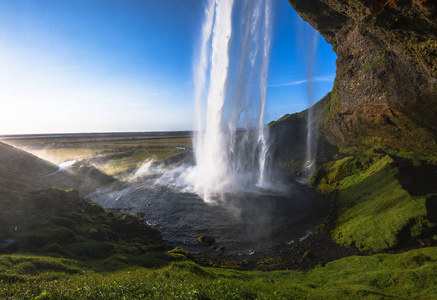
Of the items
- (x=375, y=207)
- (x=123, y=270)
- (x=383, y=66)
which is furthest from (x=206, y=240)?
(x=383, y=66)

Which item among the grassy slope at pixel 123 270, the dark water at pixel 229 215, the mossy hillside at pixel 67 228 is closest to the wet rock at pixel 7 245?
the mossy hillside at pixel 67 228

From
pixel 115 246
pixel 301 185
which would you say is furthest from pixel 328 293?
pixel 301 185

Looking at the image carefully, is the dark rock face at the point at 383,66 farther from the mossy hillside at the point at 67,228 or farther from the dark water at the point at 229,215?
the mossy hillside at the point at 67,228

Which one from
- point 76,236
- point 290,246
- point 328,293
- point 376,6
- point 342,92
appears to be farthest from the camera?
point 342,92

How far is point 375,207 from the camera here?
98.8 ft

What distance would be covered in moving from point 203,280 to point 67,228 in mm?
17888

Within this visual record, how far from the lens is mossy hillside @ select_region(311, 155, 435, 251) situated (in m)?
23.6

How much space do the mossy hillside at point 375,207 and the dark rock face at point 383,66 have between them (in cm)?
991

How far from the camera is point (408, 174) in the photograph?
35062mm

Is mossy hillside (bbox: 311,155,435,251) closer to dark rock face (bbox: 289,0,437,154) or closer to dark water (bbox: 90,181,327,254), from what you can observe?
dark water (bbox: 90,181,327,254)

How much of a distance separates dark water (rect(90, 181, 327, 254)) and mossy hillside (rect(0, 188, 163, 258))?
5158mm

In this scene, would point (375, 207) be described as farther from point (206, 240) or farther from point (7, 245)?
point (7, 245)

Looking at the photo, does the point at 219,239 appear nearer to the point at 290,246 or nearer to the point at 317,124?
the point at 290,246

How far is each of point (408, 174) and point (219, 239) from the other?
34.1 m
